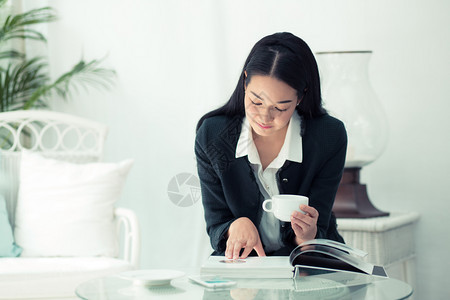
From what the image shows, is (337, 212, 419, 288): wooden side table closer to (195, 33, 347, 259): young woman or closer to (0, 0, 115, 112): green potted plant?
(195, 33, 347, 259): young woman

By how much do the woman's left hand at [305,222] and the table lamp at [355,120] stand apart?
2.52ft

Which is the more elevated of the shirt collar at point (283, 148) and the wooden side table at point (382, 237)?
the shirt collar at point (283, 148)

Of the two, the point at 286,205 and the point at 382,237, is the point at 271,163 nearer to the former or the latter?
the point at 286,205

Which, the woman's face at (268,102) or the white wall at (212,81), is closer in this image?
the woman's face at (268,102)

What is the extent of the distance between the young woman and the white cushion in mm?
793

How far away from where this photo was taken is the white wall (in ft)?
7.66

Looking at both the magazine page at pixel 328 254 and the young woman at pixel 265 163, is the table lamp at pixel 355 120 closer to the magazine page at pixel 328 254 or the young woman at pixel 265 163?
the young woman at pixel 265 163

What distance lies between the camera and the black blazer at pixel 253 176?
1.54m

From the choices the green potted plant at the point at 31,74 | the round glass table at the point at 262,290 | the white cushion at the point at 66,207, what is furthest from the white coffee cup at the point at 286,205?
the green potted plant at the point at 31,74

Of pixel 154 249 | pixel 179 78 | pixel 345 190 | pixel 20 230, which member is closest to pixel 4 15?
pixel 179 78

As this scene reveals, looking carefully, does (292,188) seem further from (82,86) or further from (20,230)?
(82,86)

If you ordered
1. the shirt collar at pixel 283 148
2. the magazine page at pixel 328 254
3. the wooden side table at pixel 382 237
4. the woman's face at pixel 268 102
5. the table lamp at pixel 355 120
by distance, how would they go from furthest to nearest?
the table lamp at pixel 355 120, the wooden side table at pixel 382 237, the shirt collar at pixel 283 148, the woman's face at pixel 268 102, the magazine page at pixel 328 254

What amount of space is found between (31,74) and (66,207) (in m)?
1.00

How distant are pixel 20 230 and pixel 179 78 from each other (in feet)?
3.50
